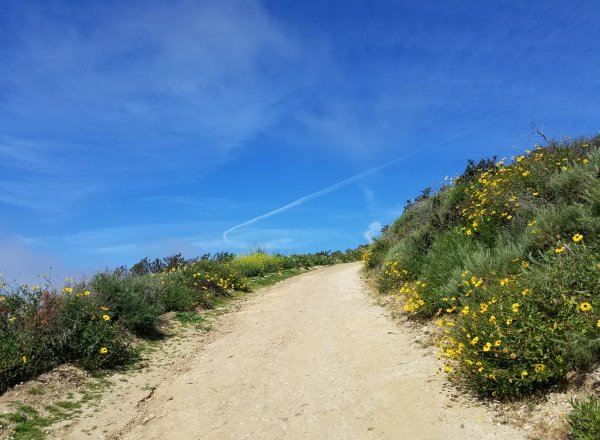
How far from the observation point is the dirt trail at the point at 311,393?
5547mm

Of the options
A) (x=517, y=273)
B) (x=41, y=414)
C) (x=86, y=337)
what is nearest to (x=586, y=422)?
(x=517, y=273)

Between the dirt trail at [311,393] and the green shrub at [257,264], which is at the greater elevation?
the green shrub at [257,264]

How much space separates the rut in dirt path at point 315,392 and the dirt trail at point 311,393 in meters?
0.01

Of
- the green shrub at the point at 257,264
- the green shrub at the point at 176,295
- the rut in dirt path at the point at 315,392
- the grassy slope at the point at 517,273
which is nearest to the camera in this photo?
the grassy slope at the point at 517,273

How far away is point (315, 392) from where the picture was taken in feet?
22.5

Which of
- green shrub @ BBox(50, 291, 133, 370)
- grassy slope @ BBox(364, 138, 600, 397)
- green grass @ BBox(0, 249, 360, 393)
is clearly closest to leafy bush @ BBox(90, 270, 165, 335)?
green grass @ BBox(0, 249, 360, 393)

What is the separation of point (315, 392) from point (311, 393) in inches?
2.6

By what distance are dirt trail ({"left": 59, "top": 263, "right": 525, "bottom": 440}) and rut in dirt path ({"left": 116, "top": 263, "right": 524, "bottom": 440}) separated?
0.01m

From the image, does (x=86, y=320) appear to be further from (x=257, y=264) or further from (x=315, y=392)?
(x=257, y=264)

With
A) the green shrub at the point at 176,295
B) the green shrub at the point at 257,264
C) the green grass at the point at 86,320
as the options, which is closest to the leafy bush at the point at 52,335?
the green grass at the point at 86,320

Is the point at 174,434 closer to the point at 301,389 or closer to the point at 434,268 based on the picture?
the point at 301,389

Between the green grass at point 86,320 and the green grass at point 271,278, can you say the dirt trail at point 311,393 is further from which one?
the green grass at point 271,278

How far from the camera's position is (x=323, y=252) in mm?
36969

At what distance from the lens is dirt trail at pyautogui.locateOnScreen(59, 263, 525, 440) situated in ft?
18.2
